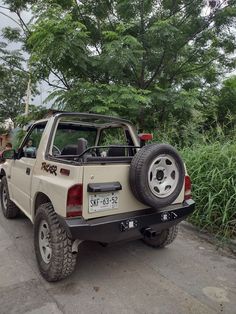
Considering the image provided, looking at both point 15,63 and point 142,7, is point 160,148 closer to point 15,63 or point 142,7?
point 142,7

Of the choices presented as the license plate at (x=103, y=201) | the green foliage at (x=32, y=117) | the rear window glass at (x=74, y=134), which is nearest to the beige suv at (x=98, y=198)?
the license plate at (x=103, y=201)

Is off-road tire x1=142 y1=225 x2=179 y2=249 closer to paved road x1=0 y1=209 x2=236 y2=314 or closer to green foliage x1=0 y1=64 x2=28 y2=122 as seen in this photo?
paved road x1=0 y1=209 x2=236 y2=314

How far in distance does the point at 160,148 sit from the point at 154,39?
5.80 metres

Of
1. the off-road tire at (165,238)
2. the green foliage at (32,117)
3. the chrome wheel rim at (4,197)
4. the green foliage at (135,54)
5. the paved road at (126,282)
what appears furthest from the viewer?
the green foliage at (32,117)

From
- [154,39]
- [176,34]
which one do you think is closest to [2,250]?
[154,39]

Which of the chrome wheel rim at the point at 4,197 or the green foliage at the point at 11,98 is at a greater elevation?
the green foliage at the point at 11,98

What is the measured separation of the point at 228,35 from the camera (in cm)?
863

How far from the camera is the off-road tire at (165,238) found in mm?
3597

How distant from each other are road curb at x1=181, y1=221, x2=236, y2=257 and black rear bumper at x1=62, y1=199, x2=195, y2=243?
104 centimetres

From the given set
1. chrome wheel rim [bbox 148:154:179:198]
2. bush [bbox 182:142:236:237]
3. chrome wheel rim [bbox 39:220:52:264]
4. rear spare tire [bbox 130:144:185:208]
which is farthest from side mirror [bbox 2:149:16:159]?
bush [bbox 182:142:236:237]

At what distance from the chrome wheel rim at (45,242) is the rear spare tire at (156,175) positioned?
1068mm

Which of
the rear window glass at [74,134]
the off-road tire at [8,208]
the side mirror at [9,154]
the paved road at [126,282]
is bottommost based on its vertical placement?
the paved road at [126,282]

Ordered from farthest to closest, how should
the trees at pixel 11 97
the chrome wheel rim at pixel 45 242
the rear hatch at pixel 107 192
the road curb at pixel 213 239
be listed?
the trees at pixel 11 97
the road curb at pixel 213 239
the chrome wheel rim at pixel 45 242
the rear hatch at pixel 107 192

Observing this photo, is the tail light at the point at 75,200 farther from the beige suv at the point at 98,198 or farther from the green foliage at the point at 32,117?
the green foliage at the point at 32,117
